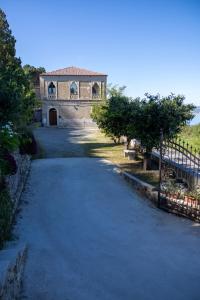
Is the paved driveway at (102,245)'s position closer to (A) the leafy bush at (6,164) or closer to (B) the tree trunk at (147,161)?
(A) the leafy bush at (6,164)

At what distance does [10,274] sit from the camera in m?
4.66

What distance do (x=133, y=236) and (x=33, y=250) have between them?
2790 millimetres

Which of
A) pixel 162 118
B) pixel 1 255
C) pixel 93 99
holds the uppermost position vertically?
pixel 93 99

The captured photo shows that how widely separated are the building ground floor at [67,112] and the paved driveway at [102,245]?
93.7 ft

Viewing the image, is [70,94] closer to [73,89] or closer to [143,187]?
[73,89]

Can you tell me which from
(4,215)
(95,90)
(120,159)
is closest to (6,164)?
(4,215)

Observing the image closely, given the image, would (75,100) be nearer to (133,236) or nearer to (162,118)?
(162,118)

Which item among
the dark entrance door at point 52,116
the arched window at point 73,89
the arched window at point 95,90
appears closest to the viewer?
the arched window at point 73,89

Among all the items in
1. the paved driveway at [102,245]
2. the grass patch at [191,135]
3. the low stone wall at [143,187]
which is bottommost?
the paved driveway at [102,245]

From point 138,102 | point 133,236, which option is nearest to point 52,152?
point 138,102

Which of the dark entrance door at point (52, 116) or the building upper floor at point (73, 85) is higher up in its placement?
the building upper floor at point (73, 85)

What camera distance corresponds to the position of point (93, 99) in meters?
41.3

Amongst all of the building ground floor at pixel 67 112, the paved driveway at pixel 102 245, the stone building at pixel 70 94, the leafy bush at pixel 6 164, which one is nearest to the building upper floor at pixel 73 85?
the stone building at pixel 70 94

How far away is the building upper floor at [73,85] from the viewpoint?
40688 millimetres
